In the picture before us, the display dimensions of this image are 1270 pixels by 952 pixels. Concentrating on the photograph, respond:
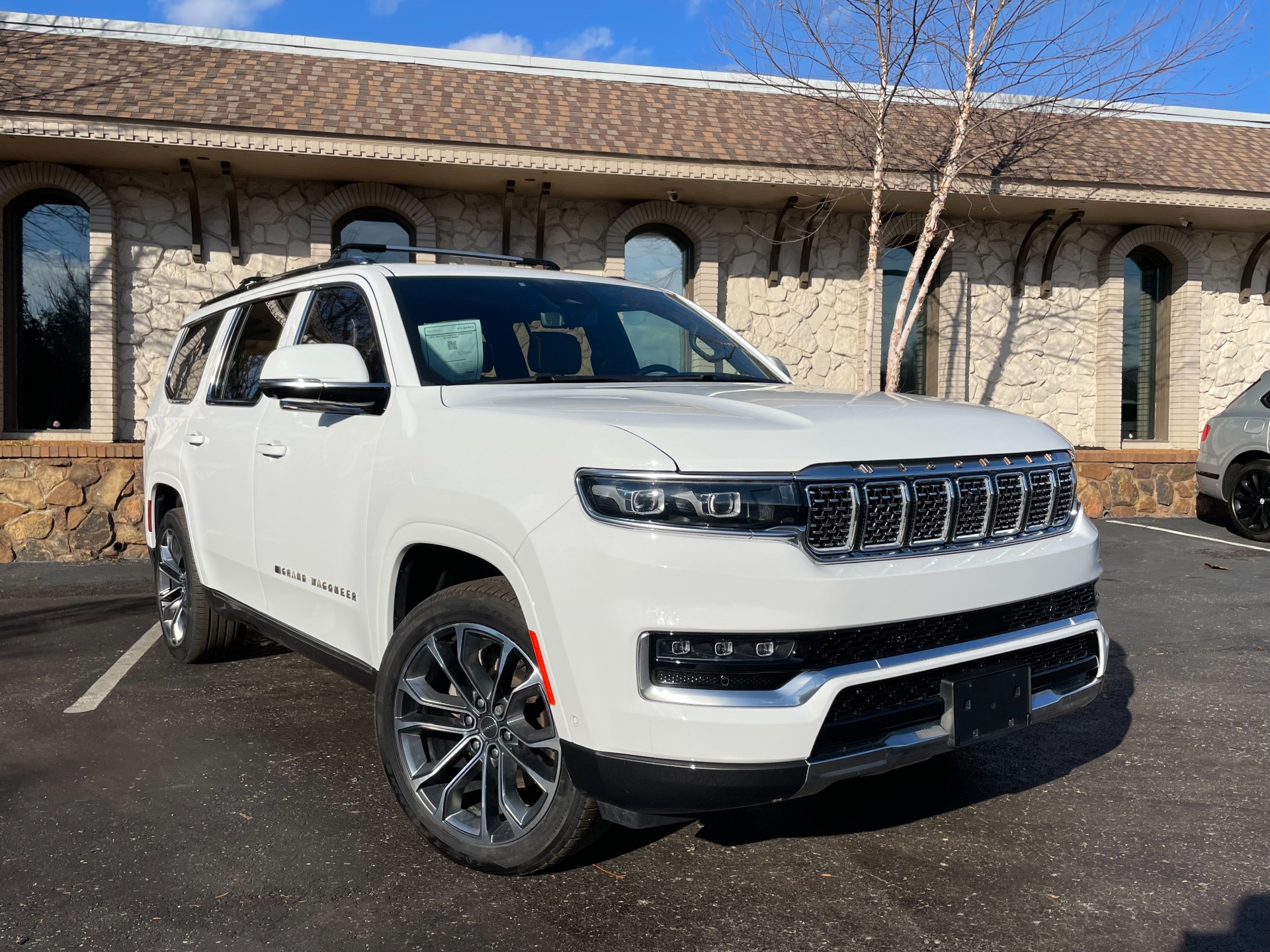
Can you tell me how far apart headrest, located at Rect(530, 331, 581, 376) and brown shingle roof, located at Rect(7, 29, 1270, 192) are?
8303 millimetres

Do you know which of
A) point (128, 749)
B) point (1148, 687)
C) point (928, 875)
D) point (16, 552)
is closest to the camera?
point (928, 875)

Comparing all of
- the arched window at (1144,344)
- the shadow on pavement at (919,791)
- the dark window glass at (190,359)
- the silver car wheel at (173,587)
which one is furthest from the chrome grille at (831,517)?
the arched window at (1144,344)

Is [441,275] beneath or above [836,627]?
above

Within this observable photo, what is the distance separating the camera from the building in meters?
11.3

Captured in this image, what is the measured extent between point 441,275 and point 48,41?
11.4 meters

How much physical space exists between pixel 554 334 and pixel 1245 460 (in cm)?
994

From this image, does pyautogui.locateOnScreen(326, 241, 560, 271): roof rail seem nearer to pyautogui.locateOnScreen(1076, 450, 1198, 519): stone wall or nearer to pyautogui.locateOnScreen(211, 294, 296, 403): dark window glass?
pyautogui.locateOnScreen(211, 294, 296, 403): dark window glass

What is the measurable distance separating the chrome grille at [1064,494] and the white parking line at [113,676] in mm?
4286

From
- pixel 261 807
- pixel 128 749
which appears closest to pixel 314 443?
pixel 261 807

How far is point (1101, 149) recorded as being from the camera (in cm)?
1384

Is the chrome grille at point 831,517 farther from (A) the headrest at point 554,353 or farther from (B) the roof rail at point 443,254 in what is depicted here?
(B) the roof rail at point 443,254

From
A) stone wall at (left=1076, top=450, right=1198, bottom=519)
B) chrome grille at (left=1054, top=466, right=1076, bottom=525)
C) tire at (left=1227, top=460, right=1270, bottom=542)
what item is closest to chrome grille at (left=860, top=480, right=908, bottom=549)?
chrome grille at (left=1054, top=466, right=1076, bottom=525)

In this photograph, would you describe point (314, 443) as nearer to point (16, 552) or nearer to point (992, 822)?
point (992, 822)

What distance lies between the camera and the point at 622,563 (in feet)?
8.21
